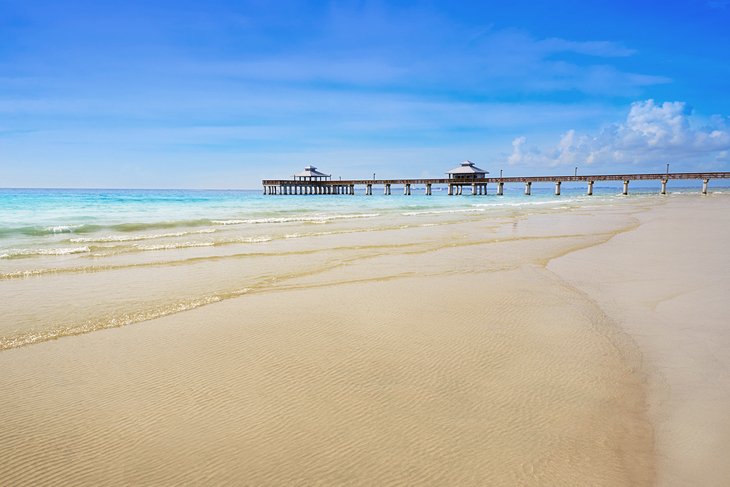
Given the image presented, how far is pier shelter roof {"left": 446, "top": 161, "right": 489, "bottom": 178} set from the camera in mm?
75188

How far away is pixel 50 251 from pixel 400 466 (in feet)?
37.2

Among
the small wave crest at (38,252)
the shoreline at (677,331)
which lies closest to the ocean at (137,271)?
the small wave crest at (38,252)

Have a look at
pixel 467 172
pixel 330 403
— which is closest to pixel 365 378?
pixel 330 403

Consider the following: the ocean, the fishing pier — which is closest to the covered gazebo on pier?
the fishing pier

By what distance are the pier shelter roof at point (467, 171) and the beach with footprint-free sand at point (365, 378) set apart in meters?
69.8

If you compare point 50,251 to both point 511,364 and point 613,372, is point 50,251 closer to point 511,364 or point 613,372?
point 511,364

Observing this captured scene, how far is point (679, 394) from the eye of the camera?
326 cm

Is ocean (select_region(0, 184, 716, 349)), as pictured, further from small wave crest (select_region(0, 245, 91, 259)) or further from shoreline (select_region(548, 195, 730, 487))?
shoreline (select_region(548, 195, 730, 487))

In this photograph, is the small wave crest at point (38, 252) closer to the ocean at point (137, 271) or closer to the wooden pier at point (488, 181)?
the ocean at point (137, 271)

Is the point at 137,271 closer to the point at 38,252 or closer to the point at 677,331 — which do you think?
the point at 38,252

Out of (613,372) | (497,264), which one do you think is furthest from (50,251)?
(613,372)

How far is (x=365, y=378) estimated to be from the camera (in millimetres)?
3535

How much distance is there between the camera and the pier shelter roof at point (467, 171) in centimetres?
7519

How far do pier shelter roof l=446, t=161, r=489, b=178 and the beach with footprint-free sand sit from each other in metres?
69.8
